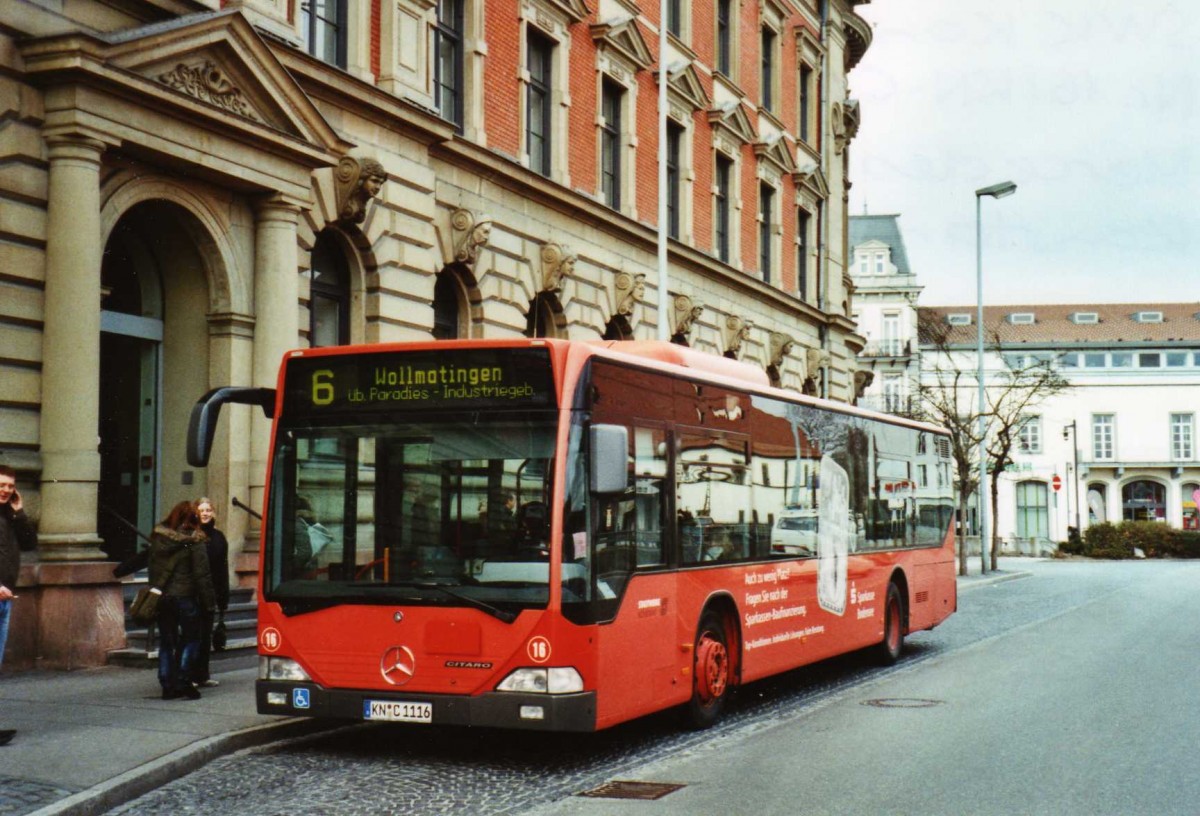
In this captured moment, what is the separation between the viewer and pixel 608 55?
27.5 m

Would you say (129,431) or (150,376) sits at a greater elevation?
(150,376)

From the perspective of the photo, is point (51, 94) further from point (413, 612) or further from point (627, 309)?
point (627, 309)

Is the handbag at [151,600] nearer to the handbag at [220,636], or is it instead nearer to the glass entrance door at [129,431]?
the handbag at [220,636]

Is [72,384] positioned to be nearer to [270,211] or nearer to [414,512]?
[270,211]

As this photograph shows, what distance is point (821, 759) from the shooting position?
1003cm

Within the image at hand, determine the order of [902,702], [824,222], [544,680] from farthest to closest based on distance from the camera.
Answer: [824,222], [902,702], [544,680]

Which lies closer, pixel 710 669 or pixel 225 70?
pixel 710 669

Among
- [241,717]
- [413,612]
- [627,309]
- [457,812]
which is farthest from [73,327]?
[627,309]

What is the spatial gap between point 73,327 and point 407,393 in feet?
18.0

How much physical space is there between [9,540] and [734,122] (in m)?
26.3

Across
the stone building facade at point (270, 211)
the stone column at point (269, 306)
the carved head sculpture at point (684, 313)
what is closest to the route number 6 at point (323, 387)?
the stone building facade at point (270, 211)

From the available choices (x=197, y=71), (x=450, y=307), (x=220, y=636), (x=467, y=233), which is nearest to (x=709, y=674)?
(x=220, y=636)

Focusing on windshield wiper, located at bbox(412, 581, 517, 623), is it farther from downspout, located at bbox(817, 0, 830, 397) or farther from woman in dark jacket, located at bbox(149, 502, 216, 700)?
downspout, located at bbox(817, 0, 830, 397)

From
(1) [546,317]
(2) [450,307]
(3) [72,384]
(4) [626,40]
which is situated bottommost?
(3) [72,384]
